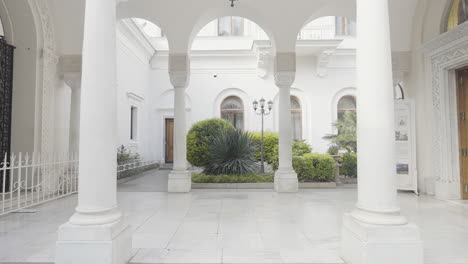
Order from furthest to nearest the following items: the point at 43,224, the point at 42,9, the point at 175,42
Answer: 1. the point at 175,42
2. the point at 42,9
3. the point at 43,224

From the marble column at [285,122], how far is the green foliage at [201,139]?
3.50 m

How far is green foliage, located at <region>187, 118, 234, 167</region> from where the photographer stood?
11516mm

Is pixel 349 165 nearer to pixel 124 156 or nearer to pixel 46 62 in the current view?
pixel 124 156

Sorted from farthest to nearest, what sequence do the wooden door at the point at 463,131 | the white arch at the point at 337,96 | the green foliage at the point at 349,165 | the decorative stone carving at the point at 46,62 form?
the white arch at the point at 337,96 → the green foliage at the point at 349,165 → the decorative stone carving at the point at 46,62 → the wooden door at the point at 463,131

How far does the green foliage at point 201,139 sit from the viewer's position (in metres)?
11.5

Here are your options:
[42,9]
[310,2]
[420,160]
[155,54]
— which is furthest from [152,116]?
[420,160]

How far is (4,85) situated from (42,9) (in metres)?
2.15

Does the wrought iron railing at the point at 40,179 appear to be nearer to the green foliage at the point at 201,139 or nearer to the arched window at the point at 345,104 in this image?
the green foliage at the point at 201,139

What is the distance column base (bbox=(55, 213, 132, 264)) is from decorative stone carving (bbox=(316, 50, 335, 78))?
13699 millimetres

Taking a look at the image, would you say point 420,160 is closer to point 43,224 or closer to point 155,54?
point 43,224

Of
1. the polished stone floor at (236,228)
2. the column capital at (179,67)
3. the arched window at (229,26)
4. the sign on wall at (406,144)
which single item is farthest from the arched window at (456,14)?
the arched window at (229,26)

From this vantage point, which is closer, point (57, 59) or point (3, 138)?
point (3, 138)

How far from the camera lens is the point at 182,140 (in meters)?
8.38

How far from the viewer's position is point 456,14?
22.8ft
